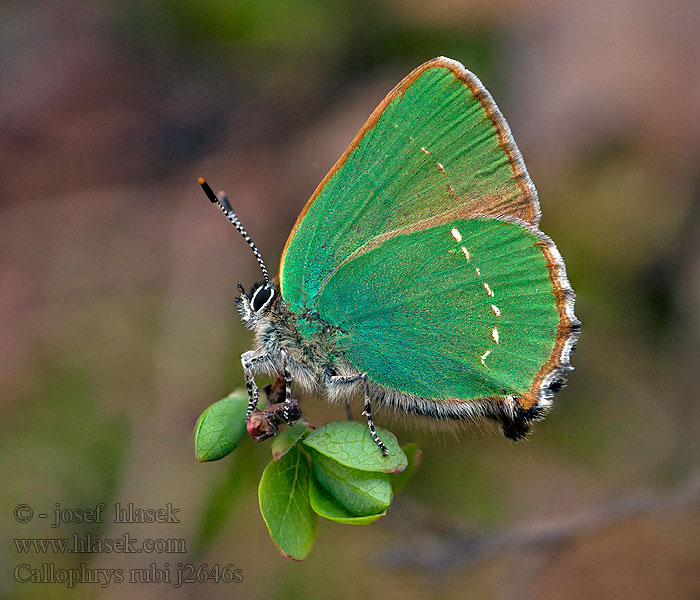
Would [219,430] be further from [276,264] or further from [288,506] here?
[276,264]

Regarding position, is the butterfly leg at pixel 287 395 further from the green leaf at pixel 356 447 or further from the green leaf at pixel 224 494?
the green leaf at pixel 224 494

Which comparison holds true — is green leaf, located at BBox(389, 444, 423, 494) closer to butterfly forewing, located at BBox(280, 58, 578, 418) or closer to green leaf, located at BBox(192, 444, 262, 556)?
butterfly forewing, located at BBox(280, 58, 578, 418)

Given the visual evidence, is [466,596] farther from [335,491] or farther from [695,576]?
[335,491]

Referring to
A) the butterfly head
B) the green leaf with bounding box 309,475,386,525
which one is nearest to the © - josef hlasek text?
the butterfly head

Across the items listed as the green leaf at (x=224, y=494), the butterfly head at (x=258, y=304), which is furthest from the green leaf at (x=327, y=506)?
the green leaf at (x=224, y=494)

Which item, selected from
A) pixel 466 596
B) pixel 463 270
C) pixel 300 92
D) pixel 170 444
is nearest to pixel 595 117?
pixel 300 92

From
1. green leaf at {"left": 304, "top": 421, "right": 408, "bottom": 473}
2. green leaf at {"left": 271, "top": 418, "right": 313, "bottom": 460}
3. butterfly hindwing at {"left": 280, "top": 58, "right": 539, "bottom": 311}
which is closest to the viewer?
green leaf at {"left": 304, "top": 421, "right": 408, "bottom": 473}
